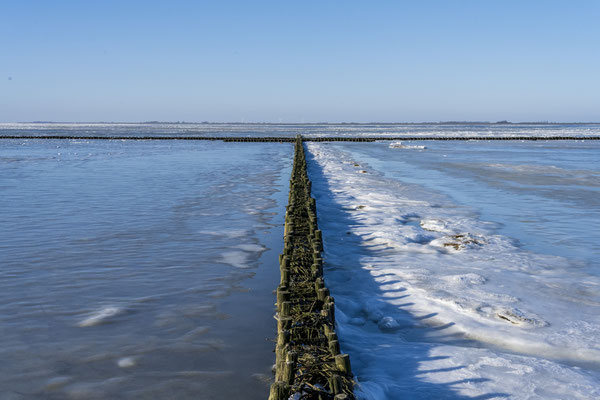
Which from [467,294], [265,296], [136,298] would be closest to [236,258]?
[265,296]

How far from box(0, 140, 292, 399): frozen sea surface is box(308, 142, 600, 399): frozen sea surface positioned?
1.46m

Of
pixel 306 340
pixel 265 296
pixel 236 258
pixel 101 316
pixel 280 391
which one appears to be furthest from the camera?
pixel 236 258

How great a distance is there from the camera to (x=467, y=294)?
7230 mm

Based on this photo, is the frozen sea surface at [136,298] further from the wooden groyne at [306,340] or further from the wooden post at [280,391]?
the wooden post at [280,391]

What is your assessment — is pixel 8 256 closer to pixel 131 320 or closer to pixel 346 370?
pixel 131 320

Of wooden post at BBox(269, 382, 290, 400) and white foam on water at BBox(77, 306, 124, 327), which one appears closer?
wooden post at BBox(269, 382, 290, 400)

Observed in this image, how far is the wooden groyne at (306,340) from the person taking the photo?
12.8ft

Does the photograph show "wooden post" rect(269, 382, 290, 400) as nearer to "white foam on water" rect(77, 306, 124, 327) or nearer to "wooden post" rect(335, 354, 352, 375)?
"wooden post" rect(335, 354, 352, 375)

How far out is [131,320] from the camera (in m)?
6.10

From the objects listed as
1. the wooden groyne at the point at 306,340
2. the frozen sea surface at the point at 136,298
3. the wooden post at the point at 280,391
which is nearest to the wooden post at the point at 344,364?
the wooden groyne at the point at 306,340

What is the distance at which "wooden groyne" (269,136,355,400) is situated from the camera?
389cm

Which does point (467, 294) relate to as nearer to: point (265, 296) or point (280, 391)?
point (265, 296)

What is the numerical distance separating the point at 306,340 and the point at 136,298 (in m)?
3.23

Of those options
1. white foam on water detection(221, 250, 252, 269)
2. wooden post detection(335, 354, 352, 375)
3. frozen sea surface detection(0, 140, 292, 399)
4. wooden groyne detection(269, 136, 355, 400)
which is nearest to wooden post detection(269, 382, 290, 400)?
wooden groyne detection(269, 136, 355, 400)
